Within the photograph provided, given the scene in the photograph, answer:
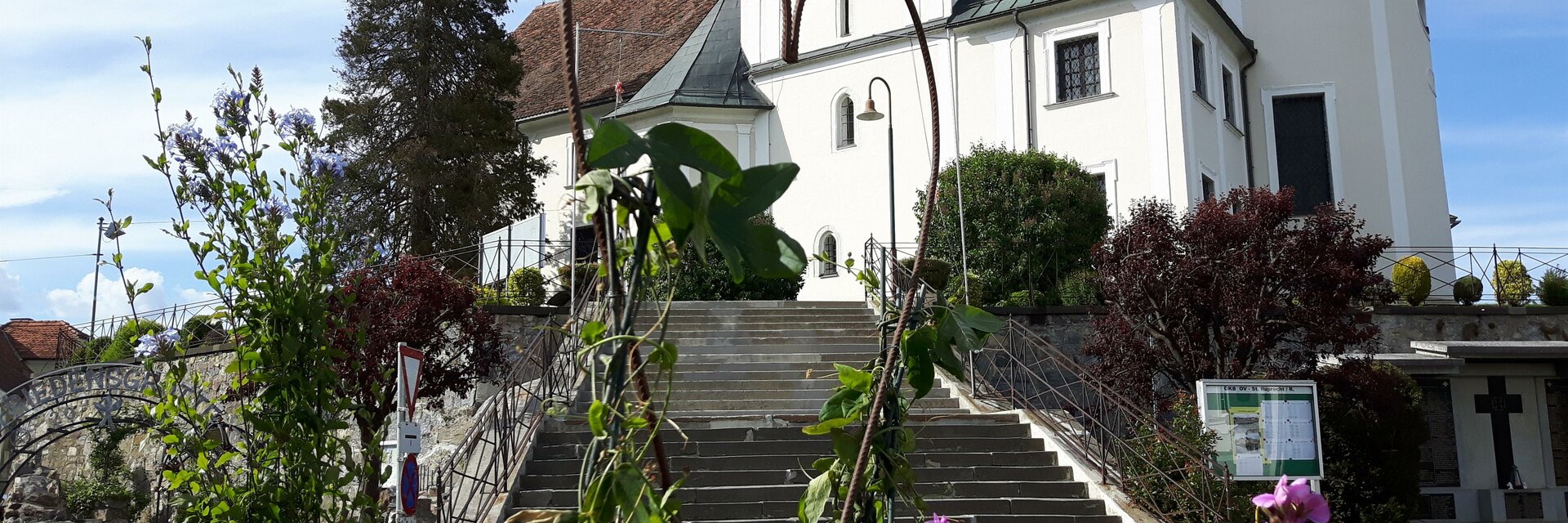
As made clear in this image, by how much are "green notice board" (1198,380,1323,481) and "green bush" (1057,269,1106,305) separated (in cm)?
806

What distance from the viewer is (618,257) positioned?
5.25 feet

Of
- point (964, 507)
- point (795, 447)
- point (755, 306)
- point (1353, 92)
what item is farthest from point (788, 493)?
point (1353, 92)

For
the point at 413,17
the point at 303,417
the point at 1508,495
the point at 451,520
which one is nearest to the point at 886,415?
the point at 303,417

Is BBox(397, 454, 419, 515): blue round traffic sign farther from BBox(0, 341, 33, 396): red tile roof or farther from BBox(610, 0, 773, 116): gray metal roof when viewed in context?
BBox(0, 341, 33, 396): red tile roof

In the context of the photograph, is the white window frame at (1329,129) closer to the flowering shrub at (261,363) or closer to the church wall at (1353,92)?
the church wall at (1353,92)

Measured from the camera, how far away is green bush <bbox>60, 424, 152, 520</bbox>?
19562mm

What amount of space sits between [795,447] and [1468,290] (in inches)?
505

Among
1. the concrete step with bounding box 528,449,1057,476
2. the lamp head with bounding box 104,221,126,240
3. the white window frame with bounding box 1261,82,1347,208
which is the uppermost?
the white window frame with bounding box 1261,82,1347,208

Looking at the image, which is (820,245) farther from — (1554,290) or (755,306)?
(1554,290)

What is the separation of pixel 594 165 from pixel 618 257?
0.57 ft

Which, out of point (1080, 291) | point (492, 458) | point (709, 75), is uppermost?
point (709, 75)

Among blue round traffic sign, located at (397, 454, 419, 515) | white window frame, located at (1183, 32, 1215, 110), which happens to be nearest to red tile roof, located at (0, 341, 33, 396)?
white window frame, located at (1183, 32, 1215, 110)

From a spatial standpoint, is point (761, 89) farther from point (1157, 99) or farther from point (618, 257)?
point (618, 257)

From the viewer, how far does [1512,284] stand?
1917 cm
